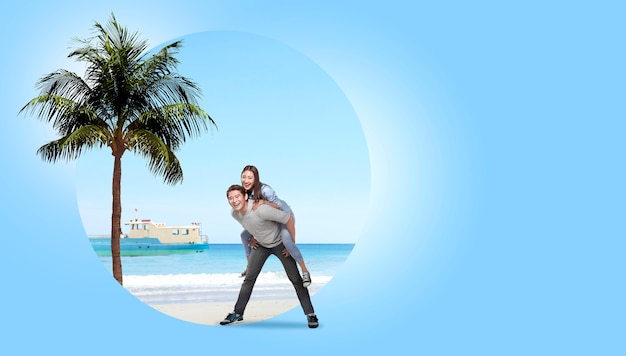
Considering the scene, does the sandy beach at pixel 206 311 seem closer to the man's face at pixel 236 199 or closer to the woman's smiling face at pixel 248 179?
the man's face at pixel 236 199

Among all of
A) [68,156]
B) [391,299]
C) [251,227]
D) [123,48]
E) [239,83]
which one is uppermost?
[239,83]

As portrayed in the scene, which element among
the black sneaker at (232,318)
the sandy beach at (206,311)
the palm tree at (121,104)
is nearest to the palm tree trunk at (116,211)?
the palm tree at (121,104)

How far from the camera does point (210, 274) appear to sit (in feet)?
73.3

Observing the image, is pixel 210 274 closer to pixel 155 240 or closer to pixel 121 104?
pixel 155 240

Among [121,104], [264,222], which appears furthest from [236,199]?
[121,104]

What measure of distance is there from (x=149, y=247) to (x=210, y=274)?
180 cm

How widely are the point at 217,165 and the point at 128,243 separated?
3.17m

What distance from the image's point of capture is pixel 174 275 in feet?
63.1

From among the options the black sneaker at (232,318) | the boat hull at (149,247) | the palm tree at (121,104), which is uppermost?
the palm tree at (121,104)

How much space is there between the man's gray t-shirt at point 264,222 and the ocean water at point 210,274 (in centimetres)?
676

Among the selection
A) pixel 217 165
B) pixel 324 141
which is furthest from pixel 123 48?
pixel 324 141

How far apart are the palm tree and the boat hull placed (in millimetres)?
9346

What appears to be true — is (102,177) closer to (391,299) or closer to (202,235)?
(202,235)

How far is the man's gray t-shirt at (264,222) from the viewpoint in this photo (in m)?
8.77
